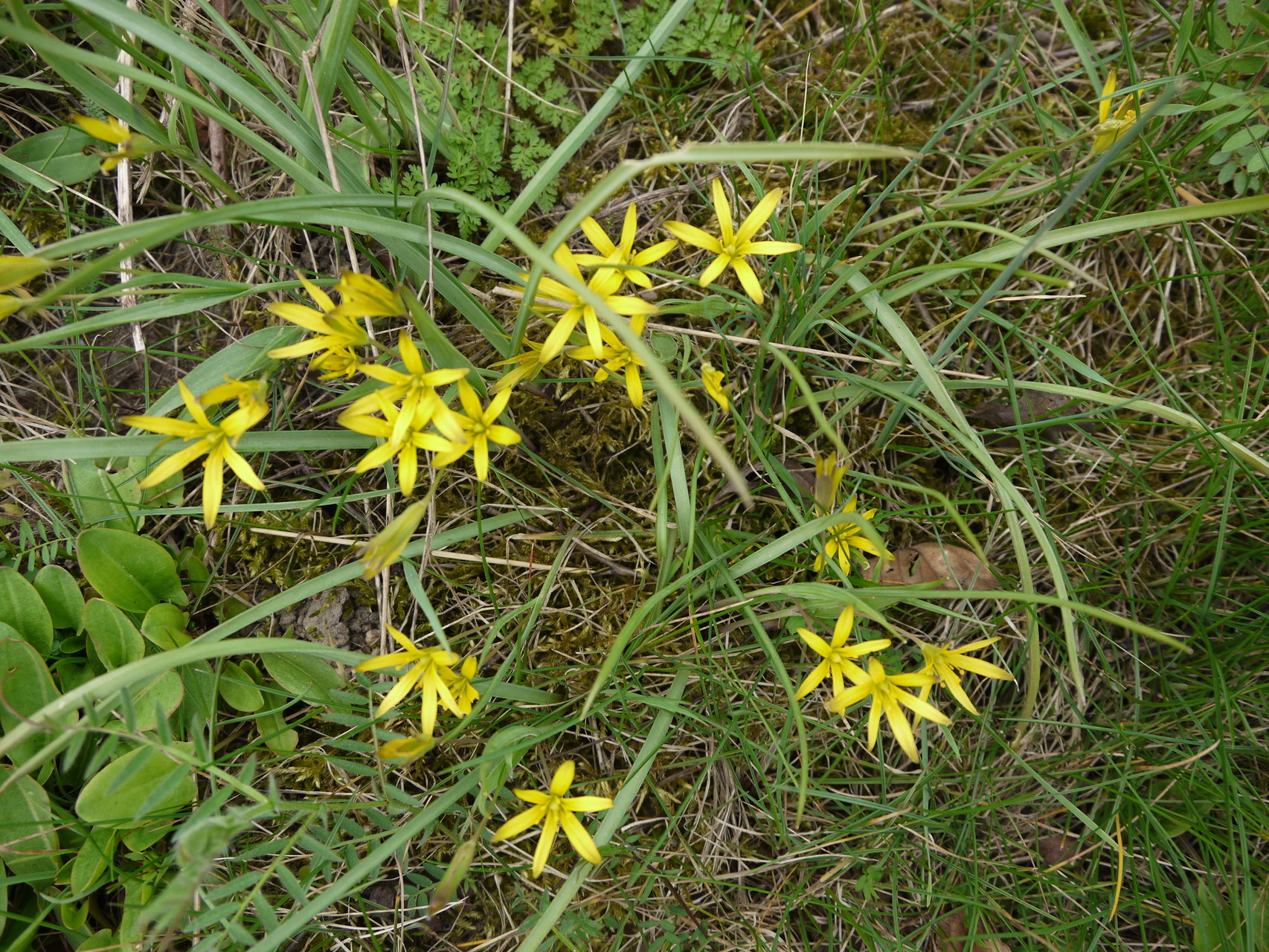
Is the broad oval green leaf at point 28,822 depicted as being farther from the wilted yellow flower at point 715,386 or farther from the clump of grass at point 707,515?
the wilted yellow flower at point 715,386

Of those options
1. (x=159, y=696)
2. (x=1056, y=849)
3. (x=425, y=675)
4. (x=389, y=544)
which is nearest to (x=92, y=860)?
(x=159, y=696)

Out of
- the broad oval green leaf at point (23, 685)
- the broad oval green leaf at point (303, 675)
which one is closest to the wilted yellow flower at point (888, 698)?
the broad oval green leaf at point (303, 675)

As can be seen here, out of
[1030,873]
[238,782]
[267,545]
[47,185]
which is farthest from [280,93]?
[1030,873]

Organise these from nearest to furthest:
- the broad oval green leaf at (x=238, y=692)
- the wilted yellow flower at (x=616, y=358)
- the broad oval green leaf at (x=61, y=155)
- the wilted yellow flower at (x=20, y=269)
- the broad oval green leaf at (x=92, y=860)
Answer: the wilted yellow flower at (x=20, y=269) → the wilted yellow flower at (x=616, y=358) → the broad oval green leaf at (x=92, y=860) → the broad oval green leaf at (x=238, y=692) → the broad oval green leaf at (x=61, y=155)

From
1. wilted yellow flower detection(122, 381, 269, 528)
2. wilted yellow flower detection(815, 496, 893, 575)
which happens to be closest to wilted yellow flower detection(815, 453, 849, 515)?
wilted yellow flower detection(815, 496, 893, 575)

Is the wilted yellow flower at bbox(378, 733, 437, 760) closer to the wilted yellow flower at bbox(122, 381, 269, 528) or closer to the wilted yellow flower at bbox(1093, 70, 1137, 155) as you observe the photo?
the wilted yellow flower at bbox(122, 381, 269, 528)

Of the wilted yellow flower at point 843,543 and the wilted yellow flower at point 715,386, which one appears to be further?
the wilted yellow flower at point 843,543

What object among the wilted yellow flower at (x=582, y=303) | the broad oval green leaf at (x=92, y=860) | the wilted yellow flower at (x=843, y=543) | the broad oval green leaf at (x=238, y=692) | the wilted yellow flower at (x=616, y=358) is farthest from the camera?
the broad oval green leaf at (x=238, y=692)
